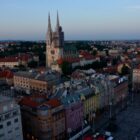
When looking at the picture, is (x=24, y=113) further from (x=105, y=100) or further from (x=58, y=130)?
(x=105, y=100)

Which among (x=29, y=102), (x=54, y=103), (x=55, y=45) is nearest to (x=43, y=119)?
(x=54, y=103)

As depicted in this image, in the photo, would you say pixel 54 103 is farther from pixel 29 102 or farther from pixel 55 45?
pixel 55 45

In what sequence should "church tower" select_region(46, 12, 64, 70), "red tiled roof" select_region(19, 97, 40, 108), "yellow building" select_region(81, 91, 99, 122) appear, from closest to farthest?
"red tiled roof" select_region(19, 97, 40, 108) → "yellow building" select_region(81, 91, 99, 122) → "church tower" select_region(46, 12, 64, 70)

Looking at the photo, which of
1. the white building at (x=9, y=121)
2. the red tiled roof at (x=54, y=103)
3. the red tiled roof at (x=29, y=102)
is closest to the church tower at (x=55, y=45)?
the red tiled roof at (x=29, y=102)

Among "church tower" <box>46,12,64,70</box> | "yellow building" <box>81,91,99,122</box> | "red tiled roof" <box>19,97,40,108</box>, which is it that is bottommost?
"yellow building" <box>81,91,99,122</box>

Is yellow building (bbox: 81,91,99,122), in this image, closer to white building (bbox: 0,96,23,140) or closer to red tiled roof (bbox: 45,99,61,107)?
red tiled roof (bbox: 45,99,61,107)

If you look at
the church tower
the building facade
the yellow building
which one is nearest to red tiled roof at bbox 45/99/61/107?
the building facade

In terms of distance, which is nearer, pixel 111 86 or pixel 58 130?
pixel 58 130

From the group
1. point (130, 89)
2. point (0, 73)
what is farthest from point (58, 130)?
point (0, 73)
